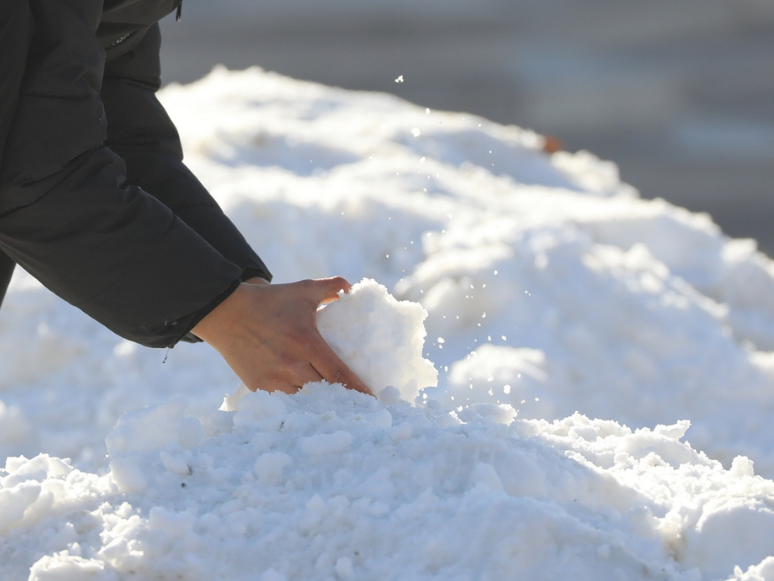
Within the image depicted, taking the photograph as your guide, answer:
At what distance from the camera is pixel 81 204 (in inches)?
49.1

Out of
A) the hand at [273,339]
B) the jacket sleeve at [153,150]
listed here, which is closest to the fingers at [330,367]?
the hand at [273,339]

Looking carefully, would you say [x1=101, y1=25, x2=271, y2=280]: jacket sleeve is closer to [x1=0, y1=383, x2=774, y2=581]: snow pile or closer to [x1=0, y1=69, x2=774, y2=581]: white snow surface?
[x1=0, y1=69, x2=774, y2=581]: white snow surface

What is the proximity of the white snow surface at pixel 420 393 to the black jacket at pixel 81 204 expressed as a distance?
0.52ft

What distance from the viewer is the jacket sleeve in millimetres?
1628

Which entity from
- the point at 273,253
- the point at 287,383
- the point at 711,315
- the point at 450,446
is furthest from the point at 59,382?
the point at 711,315

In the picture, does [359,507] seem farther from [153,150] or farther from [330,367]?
[153,150]

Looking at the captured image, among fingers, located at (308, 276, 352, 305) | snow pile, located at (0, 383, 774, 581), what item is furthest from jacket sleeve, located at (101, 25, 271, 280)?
snow pile, located at (0, 383, 774, 581)

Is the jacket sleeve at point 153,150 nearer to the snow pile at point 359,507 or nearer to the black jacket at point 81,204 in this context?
the black jacket at point 81,204

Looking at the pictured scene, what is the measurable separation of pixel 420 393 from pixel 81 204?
1403 mm

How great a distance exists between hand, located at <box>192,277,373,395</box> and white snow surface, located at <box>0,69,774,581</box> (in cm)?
4

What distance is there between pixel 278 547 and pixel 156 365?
1.88 m

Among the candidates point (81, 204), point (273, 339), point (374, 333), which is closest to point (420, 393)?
point (374, 333)

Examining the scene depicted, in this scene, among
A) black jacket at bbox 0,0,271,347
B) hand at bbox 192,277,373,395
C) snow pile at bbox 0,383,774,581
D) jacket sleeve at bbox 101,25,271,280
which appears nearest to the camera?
snow pile at bbox 0,383,774,581

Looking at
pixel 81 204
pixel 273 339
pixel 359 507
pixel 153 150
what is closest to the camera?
pixel 359 507
